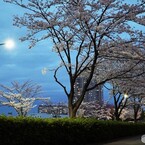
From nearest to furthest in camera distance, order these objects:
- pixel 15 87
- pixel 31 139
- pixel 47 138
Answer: pixel 31 139 < pixel 47 138 < pixel 15 87

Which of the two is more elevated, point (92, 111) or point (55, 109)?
point (55, 109)

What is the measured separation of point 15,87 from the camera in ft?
135

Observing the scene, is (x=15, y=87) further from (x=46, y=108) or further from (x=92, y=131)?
(x=92, y=131)

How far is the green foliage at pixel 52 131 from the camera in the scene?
41.4 feet

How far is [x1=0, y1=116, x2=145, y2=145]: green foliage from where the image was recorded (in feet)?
41.4

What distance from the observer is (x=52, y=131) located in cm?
1524

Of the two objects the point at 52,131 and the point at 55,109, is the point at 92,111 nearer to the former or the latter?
the point at 55,109

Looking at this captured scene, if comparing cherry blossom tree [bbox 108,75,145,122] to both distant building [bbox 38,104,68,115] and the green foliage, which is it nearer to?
the green foliage

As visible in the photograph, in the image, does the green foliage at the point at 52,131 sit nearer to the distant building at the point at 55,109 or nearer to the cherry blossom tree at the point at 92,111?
the cherry blossom tree at the point at 92,111

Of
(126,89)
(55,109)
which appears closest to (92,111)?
(55,109)

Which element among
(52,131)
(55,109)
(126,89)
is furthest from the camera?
(55,109)

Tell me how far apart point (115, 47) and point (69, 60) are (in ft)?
9.07

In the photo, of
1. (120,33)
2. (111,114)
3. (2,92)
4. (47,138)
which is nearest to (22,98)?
(2,92)

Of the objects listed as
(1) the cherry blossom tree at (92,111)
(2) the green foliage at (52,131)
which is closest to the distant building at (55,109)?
(1) the cherry blossom tree at (92,111)
